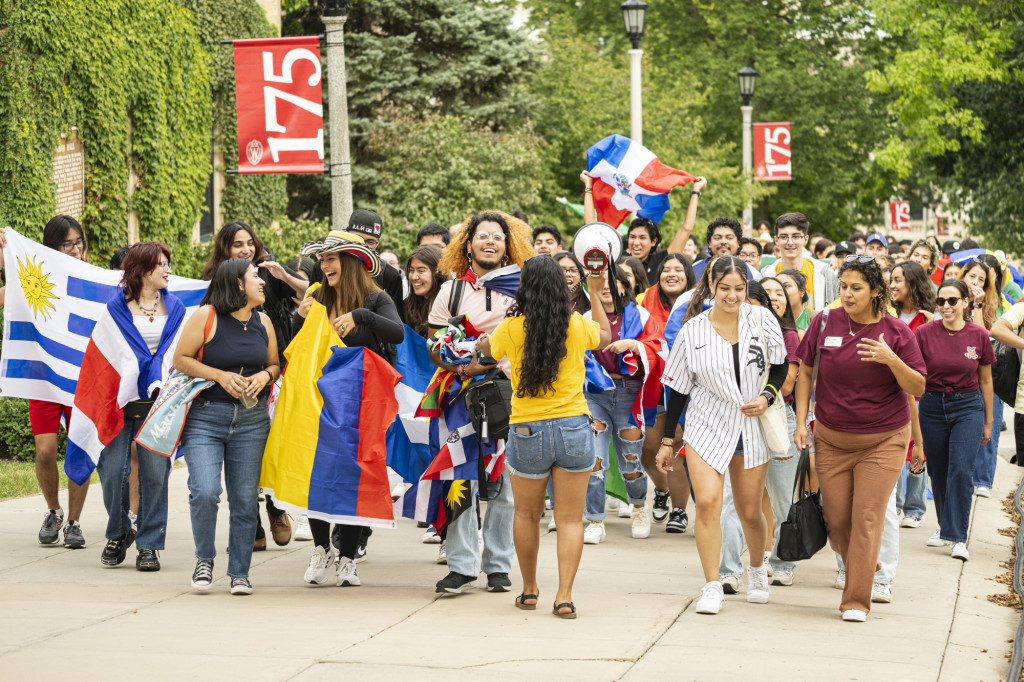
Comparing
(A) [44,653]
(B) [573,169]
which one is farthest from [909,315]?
(B) [573,169]

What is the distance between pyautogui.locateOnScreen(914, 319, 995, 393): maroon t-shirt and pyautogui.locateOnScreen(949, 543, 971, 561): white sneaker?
108cm

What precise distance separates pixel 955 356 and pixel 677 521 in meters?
2.38

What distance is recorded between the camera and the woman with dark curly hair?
675 cm

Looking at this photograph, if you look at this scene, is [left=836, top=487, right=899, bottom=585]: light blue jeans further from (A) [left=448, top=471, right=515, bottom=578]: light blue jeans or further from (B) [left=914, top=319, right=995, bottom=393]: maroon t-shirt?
(A) [left=448, top=471, right=515, bottom=578]: light blue jeans

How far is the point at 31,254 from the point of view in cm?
900

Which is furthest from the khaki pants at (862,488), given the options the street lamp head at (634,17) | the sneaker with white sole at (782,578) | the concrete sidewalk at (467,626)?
the street lamp head at (634,17)

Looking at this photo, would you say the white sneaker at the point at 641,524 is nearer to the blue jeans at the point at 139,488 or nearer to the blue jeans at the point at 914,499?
the blue jeans at the point at 914,499

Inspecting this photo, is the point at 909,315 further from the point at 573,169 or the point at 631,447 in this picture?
the point at 573,169

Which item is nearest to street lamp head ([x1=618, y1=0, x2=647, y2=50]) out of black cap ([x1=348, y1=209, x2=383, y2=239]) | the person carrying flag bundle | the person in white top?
black cap ([x1=348, y1=209, x2=383, y2=239])

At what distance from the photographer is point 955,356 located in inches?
342

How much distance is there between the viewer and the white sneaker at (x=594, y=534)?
9.04 metres

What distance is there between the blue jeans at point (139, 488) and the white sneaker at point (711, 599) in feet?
11.0

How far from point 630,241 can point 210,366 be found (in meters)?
4.79

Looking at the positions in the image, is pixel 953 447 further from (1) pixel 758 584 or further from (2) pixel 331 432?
(2) pixel 331 432
